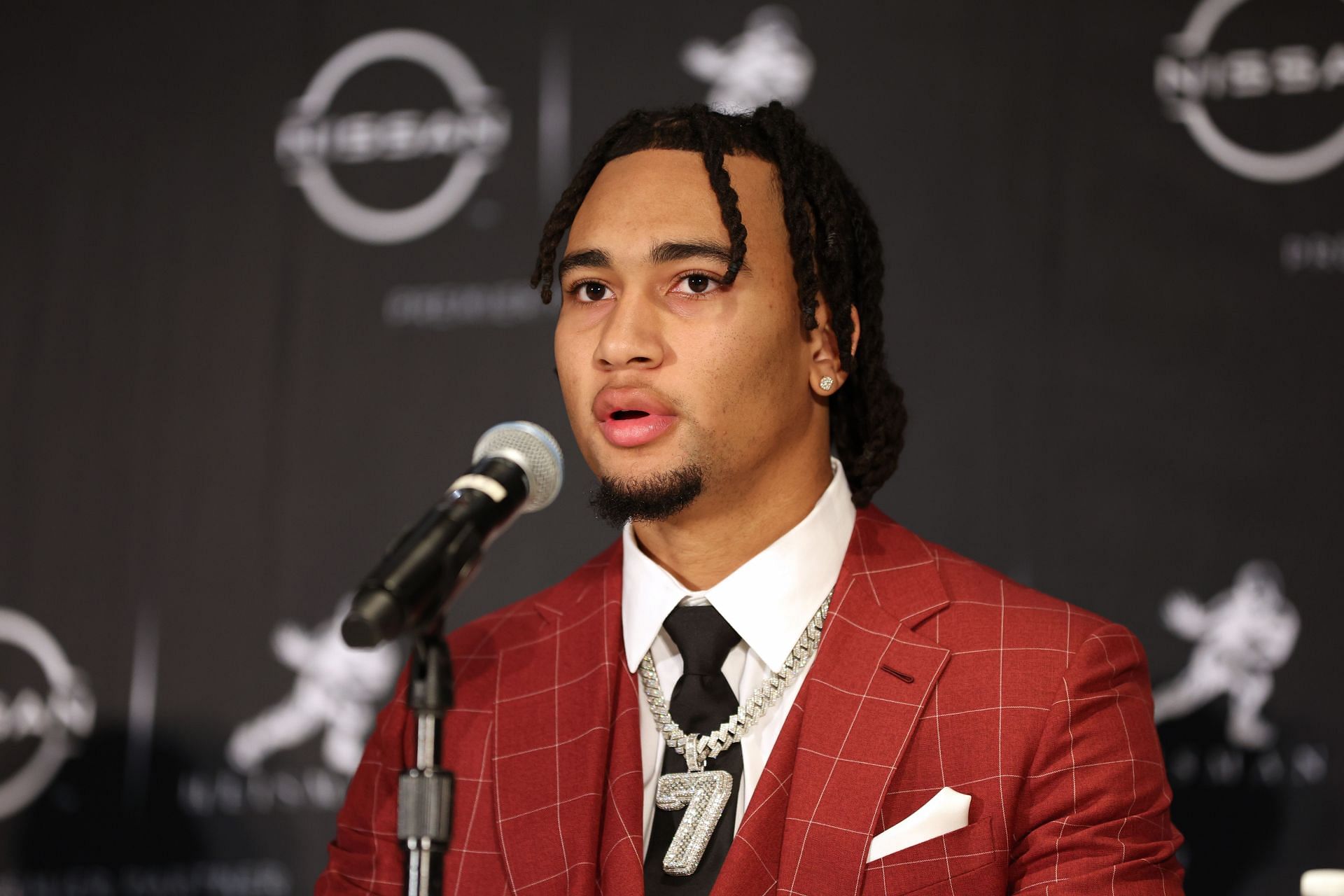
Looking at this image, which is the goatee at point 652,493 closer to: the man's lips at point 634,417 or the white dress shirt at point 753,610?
the man's lips at point 634,417

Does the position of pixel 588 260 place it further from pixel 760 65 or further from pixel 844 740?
→ pixel 760 65

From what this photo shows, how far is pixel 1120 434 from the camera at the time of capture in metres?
2.82

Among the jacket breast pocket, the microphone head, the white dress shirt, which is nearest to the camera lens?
the microphone head

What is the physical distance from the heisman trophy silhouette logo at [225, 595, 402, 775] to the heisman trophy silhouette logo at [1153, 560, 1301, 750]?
1.73 metres

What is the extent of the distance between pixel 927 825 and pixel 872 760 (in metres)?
0.11

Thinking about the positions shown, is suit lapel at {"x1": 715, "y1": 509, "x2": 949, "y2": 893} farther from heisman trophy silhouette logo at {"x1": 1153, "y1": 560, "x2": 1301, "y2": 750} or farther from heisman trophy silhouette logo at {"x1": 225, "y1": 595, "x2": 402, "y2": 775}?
heisman trophy silhouette logo at {"x1": 225, "y1": 595, "x2": 402, "y2": 775}

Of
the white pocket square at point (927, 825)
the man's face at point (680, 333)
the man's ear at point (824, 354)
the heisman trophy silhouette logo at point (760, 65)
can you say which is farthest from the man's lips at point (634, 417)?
the heisman trophy silhouette logo at point (760, 65)

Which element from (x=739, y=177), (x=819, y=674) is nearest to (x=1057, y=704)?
(x=819, y=674)

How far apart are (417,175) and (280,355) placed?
1.82ft

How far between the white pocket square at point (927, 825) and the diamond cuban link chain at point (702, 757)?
249 mm

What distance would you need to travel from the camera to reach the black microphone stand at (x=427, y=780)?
4.12 ft

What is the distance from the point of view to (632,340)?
6.47 ft

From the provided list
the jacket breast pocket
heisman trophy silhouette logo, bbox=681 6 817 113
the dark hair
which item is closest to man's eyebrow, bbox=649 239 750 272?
the dark hair

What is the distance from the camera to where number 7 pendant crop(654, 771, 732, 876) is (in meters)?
1.93
